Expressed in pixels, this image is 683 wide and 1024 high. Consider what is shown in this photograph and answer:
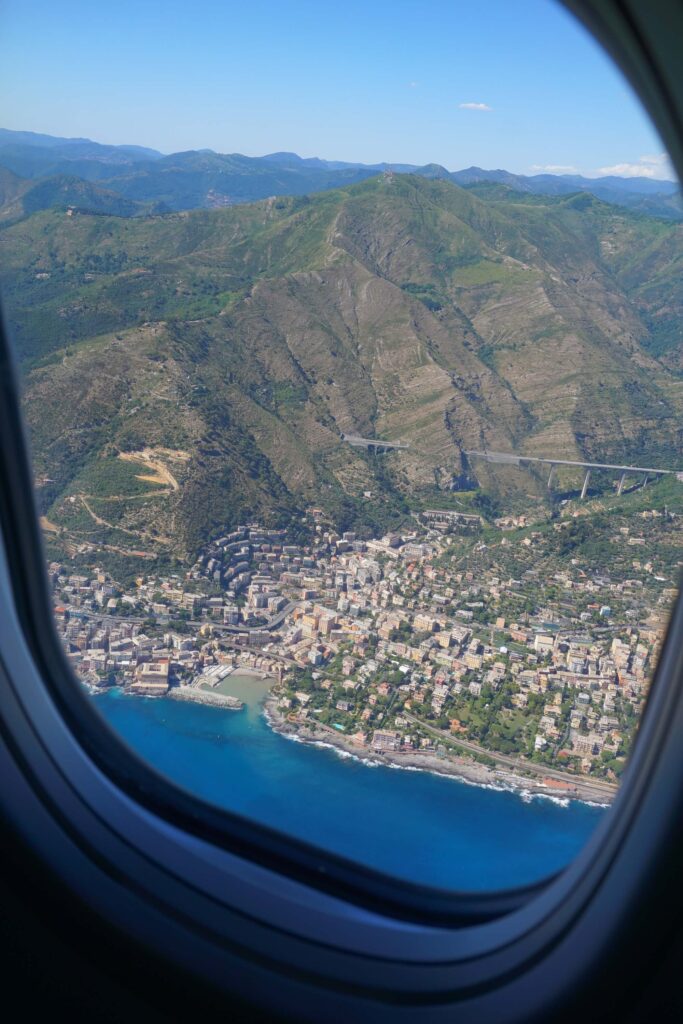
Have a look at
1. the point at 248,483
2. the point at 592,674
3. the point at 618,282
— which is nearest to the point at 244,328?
the point at 248,483

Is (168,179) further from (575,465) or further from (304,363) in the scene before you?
(575,465)

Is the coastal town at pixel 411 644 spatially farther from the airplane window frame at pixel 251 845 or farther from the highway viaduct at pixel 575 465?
the highway viaduct at pixel 575 465

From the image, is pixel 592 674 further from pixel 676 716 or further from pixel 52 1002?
pixel 52 1002

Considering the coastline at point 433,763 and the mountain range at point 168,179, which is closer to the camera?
the coastline at point 433,763

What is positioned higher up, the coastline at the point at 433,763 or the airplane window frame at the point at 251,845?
the airplane window frame at the point at 251,845

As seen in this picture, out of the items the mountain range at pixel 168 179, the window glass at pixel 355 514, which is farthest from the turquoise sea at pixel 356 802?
the mountain range at pixel 168 179

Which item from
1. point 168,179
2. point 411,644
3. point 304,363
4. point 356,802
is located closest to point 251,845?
point 356,802

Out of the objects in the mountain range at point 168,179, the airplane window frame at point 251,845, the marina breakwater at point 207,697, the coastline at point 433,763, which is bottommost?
the coastline at point 433,763

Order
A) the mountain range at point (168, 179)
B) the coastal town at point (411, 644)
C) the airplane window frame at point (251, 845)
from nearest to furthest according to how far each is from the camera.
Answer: the airplane window frame at point (251, 845) < the coastal town at point (411, 644) < the mountain range at point (168, 179)

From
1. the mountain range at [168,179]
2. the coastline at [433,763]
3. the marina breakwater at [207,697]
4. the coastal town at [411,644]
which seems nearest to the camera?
the coastline at [433,763]
